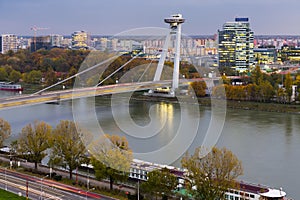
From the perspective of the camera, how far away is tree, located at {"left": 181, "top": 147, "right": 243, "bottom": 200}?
3.34 m

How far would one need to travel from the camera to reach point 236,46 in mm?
16625

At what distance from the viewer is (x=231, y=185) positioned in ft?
11.0

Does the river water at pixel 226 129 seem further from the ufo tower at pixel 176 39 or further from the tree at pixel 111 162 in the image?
the tree at pixel 111 162

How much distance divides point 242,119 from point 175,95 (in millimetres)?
2571

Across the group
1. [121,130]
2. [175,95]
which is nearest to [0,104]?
[121,130]

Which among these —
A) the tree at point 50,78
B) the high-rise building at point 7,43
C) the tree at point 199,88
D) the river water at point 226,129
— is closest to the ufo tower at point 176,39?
the tree at point 199,88

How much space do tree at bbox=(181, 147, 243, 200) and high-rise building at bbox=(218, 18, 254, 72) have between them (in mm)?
13039

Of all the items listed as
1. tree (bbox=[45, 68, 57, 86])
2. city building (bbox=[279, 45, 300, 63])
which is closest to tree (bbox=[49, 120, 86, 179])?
tree (bbox=[45, 68, 57, 86])

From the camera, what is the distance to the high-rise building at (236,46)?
16.4m

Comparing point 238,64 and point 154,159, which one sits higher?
point 238,64

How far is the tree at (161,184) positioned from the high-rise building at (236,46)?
13.0 meters

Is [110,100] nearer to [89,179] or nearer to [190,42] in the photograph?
[89,179]

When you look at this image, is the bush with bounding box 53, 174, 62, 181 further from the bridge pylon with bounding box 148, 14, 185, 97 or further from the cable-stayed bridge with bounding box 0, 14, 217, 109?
the bridge pylon with bounding box 148, 14, 185, 97

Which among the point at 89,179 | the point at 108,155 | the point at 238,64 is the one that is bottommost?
the point at 89,179
